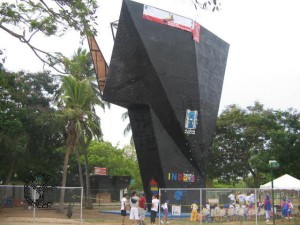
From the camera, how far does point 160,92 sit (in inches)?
1000

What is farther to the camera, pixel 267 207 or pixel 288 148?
pixel 288 148

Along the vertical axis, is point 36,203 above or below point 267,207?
below

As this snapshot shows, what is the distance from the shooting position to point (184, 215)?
22.9m

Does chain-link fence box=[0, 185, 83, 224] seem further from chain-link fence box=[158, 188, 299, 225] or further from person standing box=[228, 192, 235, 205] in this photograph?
person standing box=[228, 192, 235, 205]

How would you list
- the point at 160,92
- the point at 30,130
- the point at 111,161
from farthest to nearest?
the point at 111,161, the point at 30,130, the point at 160,92

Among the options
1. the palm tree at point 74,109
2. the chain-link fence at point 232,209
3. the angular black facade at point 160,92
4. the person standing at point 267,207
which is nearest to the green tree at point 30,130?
the palm tree at point 74,109

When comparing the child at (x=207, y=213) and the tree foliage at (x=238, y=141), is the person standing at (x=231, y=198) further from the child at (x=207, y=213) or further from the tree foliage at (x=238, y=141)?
the tree foliage at (x=238, y=141)

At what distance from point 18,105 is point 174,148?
14831 mm

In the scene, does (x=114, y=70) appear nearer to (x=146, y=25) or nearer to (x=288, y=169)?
(x=146, y=25)

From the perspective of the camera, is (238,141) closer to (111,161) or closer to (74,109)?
(74,109)


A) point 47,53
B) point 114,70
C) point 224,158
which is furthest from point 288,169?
point 47,53

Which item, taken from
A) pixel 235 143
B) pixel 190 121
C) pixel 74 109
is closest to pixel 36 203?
pixel 74 109

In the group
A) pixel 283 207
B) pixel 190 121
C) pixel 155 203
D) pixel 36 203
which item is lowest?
pixel 36 203

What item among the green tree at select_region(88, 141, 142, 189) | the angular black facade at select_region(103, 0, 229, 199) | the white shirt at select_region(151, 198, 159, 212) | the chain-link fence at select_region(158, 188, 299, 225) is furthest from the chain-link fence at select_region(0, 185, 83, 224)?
the green tree at select_region(88, 141, 142, 189)
